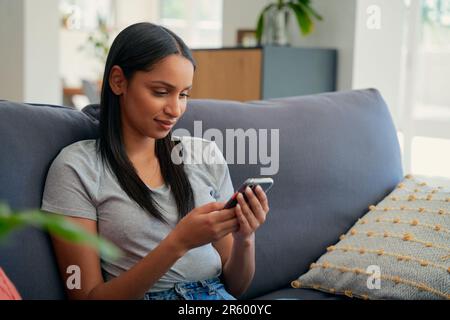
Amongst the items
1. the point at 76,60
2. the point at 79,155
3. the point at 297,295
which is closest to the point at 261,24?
the point at 297,295

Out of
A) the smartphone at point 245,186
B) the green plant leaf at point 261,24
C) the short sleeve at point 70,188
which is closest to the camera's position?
the smartphone at point 245,186

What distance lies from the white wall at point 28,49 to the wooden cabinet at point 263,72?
3.05ft

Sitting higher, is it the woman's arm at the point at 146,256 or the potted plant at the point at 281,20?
the potted plant at the point at 281,20

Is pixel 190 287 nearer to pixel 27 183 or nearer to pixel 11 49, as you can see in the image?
pixel 27 183

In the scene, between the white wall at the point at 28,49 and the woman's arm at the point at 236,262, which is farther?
the white wall at the point at 28,49

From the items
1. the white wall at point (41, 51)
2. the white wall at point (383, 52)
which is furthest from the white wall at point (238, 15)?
the white wall at point (41, 51)

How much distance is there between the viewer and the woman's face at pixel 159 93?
127cm

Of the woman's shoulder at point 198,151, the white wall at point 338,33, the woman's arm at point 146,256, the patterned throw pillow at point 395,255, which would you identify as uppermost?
the white wall at point 338,33

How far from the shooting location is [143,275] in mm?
1150

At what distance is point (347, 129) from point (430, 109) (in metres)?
2.23

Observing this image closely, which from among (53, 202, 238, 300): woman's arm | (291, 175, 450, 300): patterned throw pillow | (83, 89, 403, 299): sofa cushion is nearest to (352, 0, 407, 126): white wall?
(83, 89, 403, 299): sofa cushion

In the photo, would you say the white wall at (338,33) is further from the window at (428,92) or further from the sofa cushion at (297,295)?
the sofa cushion at (297,295)

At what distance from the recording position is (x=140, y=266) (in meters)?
1.15

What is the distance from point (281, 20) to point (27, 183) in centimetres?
335
